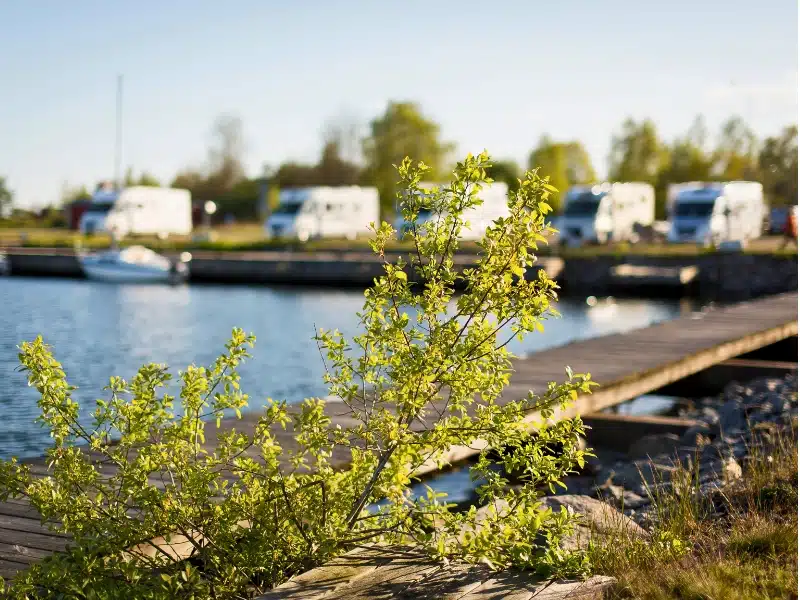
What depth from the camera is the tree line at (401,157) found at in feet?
220

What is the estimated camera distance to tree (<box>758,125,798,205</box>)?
154 ft

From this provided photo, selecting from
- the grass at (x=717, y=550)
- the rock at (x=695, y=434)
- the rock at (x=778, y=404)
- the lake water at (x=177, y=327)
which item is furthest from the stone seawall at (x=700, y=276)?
the grass at (x=717, y=550)

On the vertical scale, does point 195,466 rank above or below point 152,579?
above

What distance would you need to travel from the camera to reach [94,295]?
33.0 m

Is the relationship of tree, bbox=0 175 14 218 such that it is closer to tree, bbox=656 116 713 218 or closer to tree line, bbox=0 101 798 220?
tree line, bbox=0 101 798 220

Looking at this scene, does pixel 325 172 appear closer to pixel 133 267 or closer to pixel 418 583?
pixel 133 267

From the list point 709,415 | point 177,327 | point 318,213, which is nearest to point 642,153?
point 318,213

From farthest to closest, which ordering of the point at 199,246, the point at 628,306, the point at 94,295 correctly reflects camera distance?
the point at 199,246, the point at 94,295, the point at 628,306

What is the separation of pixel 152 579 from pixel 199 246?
40756 mm


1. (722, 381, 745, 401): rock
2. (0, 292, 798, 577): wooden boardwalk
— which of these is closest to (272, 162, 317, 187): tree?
(0, 292, 798, 577): wooden boardwalk

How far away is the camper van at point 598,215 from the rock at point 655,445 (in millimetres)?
30067

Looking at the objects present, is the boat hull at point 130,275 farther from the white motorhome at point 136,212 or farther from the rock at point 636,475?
the rock at point 636,475

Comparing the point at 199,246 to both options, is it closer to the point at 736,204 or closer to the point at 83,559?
the point at 736,204

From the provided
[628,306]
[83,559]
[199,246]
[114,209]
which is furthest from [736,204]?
[83,559]
